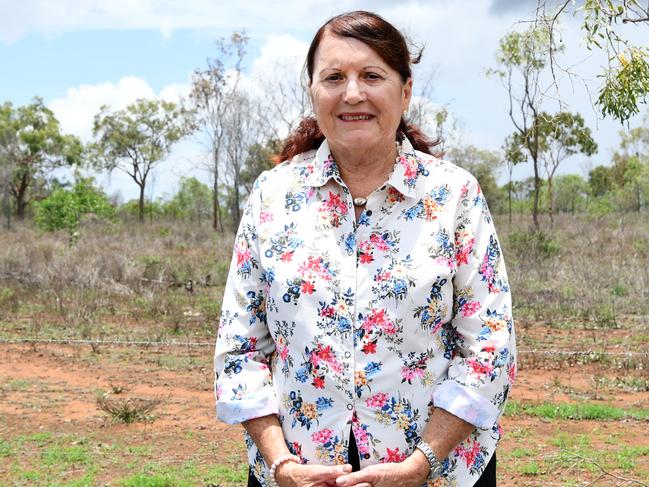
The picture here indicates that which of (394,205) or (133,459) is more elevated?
(394,205)

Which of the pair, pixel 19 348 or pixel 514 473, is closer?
pixel 514 473

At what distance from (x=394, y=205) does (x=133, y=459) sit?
143 inches

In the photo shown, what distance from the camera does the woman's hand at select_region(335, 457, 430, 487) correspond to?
5.85ft

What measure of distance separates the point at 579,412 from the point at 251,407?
15.0 ft

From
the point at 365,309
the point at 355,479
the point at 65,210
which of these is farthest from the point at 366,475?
the point at 65,210

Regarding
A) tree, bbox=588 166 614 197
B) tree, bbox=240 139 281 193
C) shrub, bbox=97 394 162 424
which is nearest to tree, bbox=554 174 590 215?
tree, bbox=588 166 614 197

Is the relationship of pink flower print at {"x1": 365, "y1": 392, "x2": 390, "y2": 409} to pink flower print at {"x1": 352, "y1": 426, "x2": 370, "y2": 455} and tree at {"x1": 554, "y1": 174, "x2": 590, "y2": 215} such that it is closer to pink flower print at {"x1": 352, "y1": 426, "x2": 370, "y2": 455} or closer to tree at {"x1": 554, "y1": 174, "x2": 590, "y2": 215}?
pink flower print at {"x1": 352, "y1": 426, "x2": 370, "y2": 455}

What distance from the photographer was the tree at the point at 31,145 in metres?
34.1

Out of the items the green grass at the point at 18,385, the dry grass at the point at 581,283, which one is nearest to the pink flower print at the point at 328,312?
the green grass at the point at 18,385

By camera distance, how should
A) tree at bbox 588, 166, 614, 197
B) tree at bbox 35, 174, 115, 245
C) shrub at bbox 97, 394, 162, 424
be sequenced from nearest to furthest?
shrub at bbox 97, 394, 162, 424, tree at bbox 35, 174, 115, 245, tree at bbox 588, 166, 614, 197

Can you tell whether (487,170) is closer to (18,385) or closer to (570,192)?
(570,192)

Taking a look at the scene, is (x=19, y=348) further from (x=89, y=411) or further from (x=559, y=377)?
(x=559, y=377)

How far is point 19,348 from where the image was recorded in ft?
27.9

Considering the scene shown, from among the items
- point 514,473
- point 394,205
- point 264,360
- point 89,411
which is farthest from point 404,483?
point 89,411
